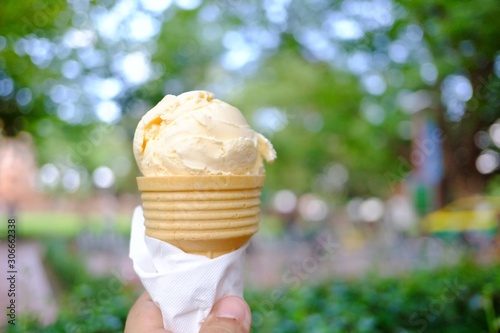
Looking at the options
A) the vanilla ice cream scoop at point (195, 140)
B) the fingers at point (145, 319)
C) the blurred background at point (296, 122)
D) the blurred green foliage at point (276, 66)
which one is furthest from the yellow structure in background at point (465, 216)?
the fingers at point (145, 319)

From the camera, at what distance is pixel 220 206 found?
4.79ft

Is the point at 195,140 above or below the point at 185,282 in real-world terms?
above

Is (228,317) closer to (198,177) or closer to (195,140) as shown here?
(198,177)

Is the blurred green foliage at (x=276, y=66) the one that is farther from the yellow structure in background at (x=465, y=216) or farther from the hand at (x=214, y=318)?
the hand at (x=214, y=318)

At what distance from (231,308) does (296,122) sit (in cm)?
→ 772

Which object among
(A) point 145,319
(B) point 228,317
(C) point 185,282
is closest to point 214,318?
(B) point 228,317

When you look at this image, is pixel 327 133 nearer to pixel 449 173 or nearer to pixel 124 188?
pixel 449 173

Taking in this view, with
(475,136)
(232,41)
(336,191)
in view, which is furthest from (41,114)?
(336,191)

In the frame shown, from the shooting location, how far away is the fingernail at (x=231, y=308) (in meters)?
1.41

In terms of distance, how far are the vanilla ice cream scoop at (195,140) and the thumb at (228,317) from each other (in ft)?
1.35

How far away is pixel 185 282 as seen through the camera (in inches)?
56.8

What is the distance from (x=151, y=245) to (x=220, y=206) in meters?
0.27

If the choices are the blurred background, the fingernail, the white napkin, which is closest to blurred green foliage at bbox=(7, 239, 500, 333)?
the blurred background

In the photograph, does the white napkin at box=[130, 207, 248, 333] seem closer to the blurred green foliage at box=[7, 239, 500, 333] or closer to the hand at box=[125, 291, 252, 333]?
the hand at box=[125, 291, 252, 333]
